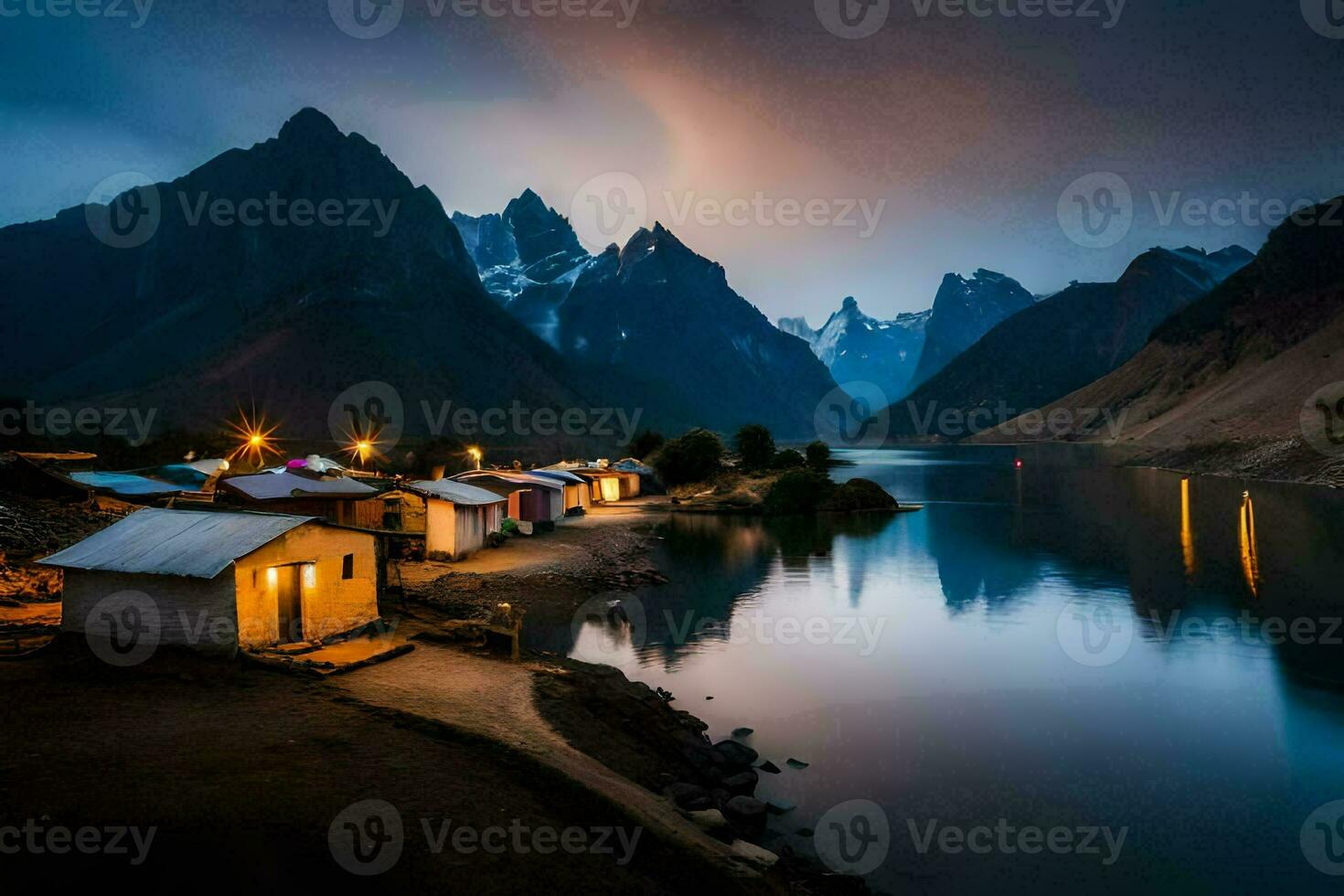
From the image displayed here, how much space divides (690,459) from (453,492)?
52.7 m

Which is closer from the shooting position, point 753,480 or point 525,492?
point 525,492

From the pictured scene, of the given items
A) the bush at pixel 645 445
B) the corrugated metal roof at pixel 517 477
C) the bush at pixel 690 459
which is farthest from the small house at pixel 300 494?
the bush at pixel 645 445

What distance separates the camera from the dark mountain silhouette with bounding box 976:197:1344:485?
96.0m

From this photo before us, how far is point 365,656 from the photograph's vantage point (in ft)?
62.6

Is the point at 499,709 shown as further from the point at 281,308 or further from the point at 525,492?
the point at 281,308

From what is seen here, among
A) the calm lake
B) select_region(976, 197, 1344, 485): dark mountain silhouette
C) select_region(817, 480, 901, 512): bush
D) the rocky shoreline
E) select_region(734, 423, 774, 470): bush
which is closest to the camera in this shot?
the rocky shoreline

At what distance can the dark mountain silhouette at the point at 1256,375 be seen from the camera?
315ft

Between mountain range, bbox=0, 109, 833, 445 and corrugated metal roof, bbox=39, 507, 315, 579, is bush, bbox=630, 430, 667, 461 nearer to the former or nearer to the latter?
A: mountain range, bbox=0, 109, 833, 445

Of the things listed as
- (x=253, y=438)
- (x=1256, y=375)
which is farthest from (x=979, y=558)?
(x=1256, y=375)

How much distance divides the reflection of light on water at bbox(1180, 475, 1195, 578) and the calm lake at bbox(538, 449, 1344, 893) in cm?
31

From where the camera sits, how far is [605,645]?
27.6 meters

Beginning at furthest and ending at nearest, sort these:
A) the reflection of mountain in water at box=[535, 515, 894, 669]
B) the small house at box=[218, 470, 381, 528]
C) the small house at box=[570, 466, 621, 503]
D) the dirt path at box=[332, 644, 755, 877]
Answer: the small house at box=[570, 466, 621, 503] < the small house at box=[218, 470, 381, 528] < the reflection of mountain in water at box=[535, 515, 894, 669] < the dirt path at box=[332, 644, 755, 877]

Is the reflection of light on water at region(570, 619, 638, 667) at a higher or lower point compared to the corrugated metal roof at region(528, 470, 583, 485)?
lower

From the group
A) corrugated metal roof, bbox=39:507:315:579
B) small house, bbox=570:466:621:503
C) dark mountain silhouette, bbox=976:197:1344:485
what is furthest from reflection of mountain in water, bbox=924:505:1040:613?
dark mountain silhouette, bbox=976:197:1344:485
